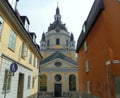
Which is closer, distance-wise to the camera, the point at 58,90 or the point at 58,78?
the point at 58,90

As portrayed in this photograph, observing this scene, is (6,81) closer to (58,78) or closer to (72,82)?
(58,78)

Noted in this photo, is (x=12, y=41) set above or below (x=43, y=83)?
above

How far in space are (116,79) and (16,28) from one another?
7.35m

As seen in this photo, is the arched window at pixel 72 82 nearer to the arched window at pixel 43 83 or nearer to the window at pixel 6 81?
the arched window at pixel 43 83

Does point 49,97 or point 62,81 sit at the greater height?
point 62,81

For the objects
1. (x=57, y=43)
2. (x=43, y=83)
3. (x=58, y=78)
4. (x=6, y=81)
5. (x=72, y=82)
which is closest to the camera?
(x=6, y=81)

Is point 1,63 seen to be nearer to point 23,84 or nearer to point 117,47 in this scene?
point 23,84

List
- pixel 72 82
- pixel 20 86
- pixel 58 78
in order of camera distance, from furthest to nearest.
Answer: pixel 58 78 → pixel 72 82 → pixel 20 86

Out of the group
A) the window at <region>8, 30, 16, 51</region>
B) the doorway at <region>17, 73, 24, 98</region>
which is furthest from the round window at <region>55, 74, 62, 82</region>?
the window at <region>8, 30, 16, 51</region>

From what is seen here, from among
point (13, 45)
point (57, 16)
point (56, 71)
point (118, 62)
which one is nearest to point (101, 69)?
point (118, 62)

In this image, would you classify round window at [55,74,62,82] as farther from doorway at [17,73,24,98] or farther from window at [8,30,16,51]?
window at [8,30,16,51]

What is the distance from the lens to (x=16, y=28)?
9.60 meters

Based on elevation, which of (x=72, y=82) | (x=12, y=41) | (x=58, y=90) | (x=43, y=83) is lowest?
(x=58, y=90)

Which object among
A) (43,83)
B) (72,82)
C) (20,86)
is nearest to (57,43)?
(72,82)
